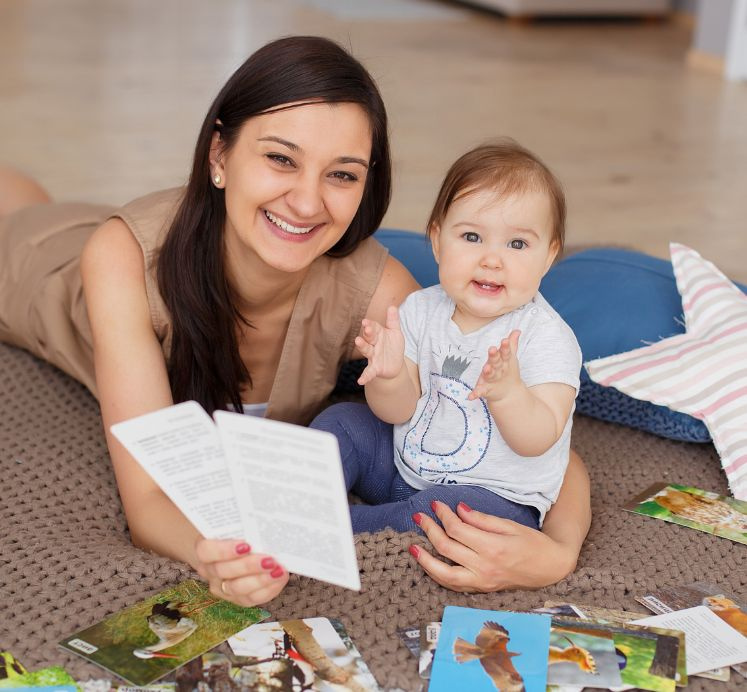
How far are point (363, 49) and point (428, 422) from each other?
4.70m

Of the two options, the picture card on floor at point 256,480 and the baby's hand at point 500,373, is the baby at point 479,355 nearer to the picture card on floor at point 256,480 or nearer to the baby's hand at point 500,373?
the baby's hand at point 500,373

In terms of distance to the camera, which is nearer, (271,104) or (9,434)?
(271,104)

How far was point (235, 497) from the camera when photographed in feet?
4.09

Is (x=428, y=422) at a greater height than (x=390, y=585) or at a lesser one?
greater

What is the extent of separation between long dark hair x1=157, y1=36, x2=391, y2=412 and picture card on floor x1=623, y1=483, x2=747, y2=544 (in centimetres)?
63

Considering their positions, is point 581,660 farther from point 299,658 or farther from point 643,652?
point 299,658

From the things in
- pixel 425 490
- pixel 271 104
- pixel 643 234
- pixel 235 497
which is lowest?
pixel 643 234

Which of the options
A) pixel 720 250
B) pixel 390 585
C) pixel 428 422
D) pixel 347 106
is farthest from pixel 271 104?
pixel 720 250

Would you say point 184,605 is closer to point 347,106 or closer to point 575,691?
point 575,691

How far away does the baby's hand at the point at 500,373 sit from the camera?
1.39 meters

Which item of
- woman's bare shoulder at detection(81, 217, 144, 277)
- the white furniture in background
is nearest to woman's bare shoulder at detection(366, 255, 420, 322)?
woman's bare shoulder at detection(81, 217, 144, 277)

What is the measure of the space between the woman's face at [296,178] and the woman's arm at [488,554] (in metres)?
0.44

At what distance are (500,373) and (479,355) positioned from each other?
0.71ft

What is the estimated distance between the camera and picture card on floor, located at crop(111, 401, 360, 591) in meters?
1.16
